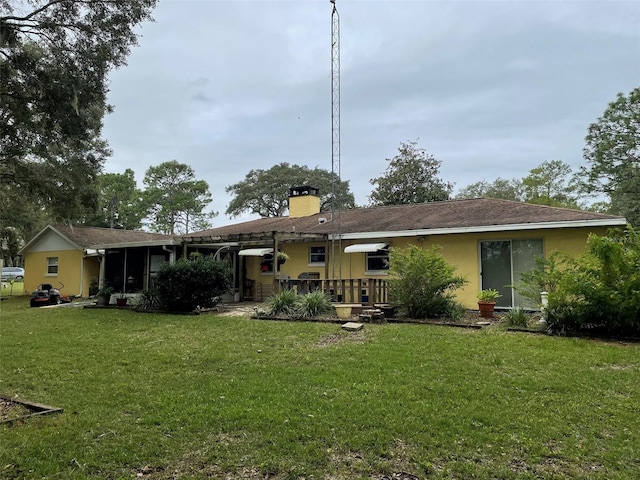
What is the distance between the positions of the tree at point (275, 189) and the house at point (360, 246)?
17948 millimetres

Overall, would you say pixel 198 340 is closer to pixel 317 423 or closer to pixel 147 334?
pixel 147 334

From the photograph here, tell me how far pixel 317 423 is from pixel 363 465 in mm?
809

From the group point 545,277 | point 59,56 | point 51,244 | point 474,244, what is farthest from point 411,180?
point 59,56

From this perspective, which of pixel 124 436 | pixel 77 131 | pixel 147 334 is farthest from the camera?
pixel 147 334

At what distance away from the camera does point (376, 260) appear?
47.3ft

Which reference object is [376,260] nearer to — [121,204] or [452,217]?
[452,217]

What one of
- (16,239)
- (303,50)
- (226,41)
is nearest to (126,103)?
(226,41)

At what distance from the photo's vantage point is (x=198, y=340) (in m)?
8.16

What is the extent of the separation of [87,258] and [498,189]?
33.0m

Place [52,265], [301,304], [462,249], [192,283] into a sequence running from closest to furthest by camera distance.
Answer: [301,304] < [192,283] < [462,249] < [52,265]

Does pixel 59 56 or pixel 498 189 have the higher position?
pixel 498 189

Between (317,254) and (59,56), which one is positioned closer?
(59,56)

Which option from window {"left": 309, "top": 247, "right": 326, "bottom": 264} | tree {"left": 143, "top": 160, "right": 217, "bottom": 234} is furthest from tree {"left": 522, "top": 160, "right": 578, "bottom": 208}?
tree {"left": 143, "top": 160, "right": 217, "bottom": 234}

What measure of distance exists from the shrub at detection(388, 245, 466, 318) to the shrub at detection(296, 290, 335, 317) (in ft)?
6.00
